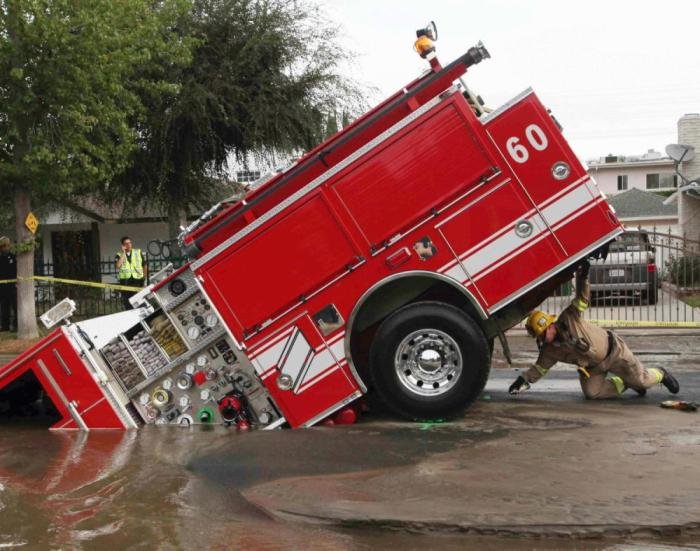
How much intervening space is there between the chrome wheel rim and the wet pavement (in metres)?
0.33

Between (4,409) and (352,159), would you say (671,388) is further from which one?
(4,409)

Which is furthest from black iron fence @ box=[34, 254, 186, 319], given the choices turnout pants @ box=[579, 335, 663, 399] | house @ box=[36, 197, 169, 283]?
turnout pants @ box=[579, 335, 663, 399]

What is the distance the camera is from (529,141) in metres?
7.28

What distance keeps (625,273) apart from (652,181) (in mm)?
58150

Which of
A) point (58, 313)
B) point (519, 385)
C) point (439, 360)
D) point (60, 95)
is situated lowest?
point (519, 385)

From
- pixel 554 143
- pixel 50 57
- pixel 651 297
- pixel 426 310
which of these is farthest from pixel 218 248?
pixel 651 297

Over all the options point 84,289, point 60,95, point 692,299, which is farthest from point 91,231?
point 692,299

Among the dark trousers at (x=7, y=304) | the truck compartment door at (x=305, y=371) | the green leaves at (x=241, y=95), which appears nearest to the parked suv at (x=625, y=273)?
the green leaves at (x=241, y=95)

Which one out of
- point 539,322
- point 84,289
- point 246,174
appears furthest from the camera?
point 246,174

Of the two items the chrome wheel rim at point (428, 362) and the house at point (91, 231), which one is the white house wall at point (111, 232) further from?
the chrome wheel rim at point (428, 362)

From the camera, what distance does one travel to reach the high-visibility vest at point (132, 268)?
54.0 ft

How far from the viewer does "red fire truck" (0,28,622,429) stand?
7309 millimetres

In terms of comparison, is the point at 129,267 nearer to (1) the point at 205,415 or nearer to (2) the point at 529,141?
(1) the point at 205,415

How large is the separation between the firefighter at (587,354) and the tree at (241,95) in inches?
544
